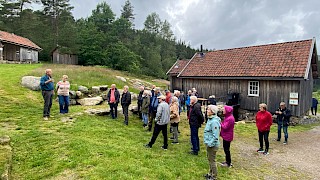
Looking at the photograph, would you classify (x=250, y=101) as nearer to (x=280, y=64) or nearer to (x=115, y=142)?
(x=280, y=64)

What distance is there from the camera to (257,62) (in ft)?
59.9

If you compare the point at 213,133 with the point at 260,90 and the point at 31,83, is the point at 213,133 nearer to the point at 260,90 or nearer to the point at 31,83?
the point at 31,83

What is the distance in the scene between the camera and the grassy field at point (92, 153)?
509 cm

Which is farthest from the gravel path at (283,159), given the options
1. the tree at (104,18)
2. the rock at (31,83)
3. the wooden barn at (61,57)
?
the tree at (104,18)

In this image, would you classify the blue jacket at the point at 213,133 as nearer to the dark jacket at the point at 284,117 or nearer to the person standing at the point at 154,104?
the person standing at the point at 154,104

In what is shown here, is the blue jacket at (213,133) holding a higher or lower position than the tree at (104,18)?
lower

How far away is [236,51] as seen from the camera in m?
21.2

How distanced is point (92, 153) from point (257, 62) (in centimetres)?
1645

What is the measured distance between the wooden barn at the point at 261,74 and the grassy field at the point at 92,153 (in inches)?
311

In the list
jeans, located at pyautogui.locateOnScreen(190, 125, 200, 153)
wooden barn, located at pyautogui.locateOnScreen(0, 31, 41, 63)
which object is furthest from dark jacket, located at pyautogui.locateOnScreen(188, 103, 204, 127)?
wooden barn, located at pyautogui.locateOnScreen(0, 31, 41, 63)

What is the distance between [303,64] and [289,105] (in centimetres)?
307

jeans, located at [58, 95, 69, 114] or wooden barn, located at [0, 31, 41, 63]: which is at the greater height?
wooden barn, located at [0, 31, 41, 63]

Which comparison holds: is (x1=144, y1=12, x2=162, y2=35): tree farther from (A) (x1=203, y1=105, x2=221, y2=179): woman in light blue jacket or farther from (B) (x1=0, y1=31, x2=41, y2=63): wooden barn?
(A) (x1=203, y1=105, x2=221, y2=179): woman in light blue jacket

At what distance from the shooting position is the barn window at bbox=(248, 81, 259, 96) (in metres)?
17.4
